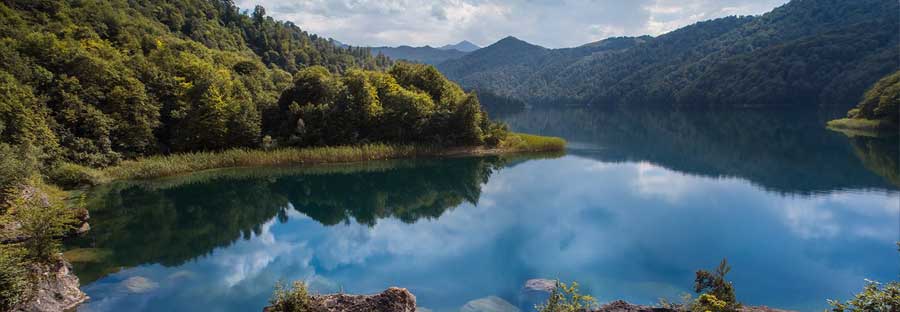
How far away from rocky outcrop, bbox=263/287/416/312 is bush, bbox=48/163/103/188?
25.5 meters

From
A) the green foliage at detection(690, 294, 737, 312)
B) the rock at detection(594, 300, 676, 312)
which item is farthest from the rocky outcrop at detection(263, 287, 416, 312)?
the green foliage at detection(690, 294, 737, 312)

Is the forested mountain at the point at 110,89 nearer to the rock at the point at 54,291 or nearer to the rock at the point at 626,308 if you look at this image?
the rock at the point at 54,291

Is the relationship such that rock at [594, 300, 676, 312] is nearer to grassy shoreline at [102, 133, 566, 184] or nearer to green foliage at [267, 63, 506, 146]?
grassy shoreline at [102, 133, 566, 184]

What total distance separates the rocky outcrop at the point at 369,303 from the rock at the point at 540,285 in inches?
204

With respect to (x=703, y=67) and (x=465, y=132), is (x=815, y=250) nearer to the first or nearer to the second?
(x=465, y=132)

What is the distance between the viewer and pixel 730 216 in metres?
23.0

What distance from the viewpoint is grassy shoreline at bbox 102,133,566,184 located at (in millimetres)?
32969

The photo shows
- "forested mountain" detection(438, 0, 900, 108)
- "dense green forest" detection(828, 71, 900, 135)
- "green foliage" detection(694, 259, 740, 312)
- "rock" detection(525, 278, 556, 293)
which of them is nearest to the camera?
"green foliage" detection(694, 259, 740, 312)

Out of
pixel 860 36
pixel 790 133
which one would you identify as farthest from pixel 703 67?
pixel 790 133

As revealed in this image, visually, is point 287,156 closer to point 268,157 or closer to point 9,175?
point 268,157

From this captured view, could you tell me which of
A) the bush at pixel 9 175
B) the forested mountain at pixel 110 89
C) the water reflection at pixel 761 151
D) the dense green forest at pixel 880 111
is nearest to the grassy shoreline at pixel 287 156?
the forested mountain at pixel 110 89

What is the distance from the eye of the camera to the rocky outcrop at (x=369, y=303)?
1016 centimetres

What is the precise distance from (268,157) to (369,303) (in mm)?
31245

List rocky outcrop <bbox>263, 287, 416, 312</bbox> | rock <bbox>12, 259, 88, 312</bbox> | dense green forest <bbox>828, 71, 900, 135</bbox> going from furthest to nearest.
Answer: dense green forest <bbox>828, 71, 900, 135</bbox>
rock <bbox>12, 259, 88, 312</bbox>
rocky outcrop <bbox>263, 287, 416, 312</bbox>
